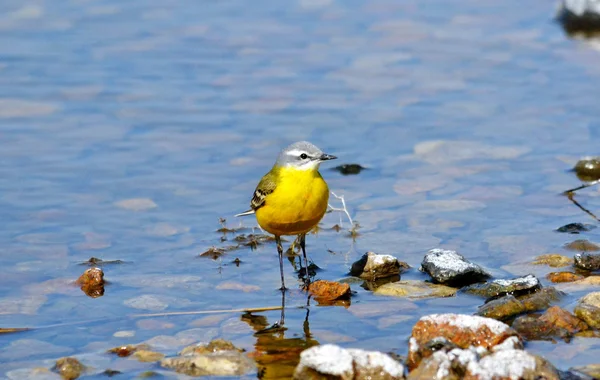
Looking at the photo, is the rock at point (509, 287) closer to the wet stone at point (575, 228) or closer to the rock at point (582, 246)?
the rock at point (582, 246)

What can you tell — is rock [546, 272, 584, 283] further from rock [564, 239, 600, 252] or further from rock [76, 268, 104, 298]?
rock [76, 268, 104, 298]

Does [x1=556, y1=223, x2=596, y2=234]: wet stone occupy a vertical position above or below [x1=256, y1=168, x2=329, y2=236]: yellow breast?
below

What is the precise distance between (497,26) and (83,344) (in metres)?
11.9

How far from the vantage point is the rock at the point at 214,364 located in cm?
733

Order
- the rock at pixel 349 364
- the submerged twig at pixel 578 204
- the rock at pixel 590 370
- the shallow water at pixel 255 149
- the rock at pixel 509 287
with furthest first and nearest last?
the submerged twig at pixel 578 204
the shallow water at pixel 255 149
the rock at pixel 509 287
the rock at pixel 590 370
the rock at pixel 349 364

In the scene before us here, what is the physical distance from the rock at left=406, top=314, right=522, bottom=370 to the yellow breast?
7.02ft

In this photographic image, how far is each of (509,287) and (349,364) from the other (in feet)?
7.80

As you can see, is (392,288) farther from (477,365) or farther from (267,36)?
(267,36)

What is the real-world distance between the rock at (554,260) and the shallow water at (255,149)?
171 mm

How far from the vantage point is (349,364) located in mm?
6797

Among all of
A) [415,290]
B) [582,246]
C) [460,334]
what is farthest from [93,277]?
[582,246]

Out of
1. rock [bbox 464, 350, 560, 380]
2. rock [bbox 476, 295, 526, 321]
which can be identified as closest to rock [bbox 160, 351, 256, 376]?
rock [bbox 464, 350, 560, 380]

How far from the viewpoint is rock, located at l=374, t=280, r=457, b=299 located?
8.94 m

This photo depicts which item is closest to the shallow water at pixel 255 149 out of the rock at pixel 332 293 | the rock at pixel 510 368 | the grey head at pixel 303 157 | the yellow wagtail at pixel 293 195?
the rock at pixel 332 293
